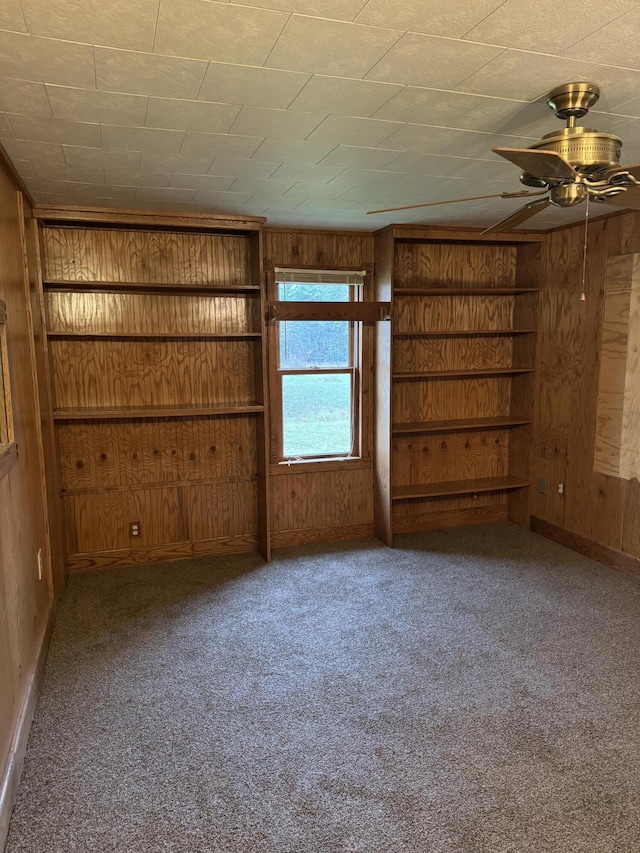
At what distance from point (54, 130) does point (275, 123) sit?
87cm

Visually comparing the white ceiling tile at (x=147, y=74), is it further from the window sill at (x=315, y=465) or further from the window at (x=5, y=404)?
the window sill at (x=315, y=465)

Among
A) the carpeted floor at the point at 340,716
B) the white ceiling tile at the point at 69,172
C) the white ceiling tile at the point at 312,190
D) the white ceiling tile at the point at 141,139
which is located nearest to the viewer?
the carpeted floor at the point at 340,716

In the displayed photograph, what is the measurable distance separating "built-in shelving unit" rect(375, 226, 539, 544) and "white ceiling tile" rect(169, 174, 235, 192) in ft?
5.23

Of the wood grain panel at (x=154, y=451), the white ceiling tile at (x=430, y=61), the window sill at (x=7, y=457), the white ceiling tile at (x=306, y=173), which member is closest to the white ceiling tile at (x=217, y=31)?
the white ceiling tile at (x=430, y=61)

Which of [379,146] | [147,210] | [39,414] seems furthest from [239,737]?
[147,210]

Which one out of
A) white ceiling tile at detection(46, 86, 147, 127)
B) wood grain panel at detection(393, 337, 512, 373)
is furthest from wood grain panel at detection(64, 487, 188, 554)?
white ceiling tile at detection(46, 86, 147, 127)

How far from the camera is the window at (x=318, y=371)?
422 cm

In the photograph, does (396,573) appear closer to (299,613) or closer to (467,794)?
(299,613)

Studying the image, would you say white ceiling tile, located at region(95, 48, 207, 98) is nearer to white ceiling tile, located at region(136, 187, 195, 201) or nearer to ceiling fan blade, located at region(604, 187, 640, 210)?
white ceiling tile, located at region(136, 187, 195, 201)

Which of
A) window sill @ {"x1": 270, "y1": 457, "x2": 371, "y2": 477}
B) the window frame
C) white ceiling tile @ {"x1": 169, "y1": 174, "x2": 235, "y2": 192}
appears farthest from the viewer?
window sill @ {"x1": 270, "y1": 457, "x2": 371, "y2": 477}

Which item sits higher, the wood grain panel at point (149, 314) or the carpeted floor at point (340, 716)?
the wood grain panel at point (149, 314)

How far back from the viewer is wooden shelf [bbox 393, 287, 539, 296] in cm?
424

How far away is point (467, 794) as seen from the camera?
6.39 ft

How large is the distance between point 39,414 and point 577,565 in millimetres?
3710
